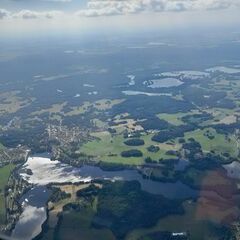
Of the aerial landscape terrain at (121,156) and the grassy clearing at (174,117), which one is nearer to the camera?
the aerial landscape terrain at (121,156)

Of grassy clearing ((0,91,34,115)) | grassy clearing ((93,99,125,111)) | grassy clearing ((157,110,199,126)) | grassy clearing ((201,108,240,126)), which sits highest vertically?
grassy clearing ((0,91,34,115))

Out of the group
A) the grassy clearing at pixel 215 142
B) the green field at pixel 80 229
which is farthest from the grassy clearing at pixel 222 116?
the green field at pixel 80 229

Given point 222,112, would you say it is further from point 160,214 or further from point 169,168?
point 160,214

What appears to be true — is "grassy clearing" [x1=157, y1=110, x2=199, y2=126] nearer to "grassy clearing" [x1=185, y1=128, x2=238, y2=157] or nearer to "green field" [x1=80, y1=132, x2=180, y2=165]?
"grassy clearing" [x1=185, y1=128, x2=238, y2=157]

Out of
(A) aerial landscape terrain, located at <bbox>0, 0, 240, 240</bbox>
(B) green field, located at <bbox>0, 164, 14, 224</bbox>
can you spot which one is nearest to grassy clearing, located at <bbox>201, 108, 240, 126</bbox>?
(A) aerial landscape terrain, located at <bbox>0, 0, 240, 240</bbox>

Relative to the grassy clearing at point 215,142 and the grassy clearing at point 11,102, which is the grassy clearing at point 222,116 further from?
the grassy clearing at point 11,102

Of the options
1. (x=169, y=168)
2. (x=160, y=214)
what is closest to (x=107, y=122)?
(x=169, y=168)
